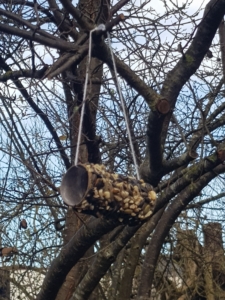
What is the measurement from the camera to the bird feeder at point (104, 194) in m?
2.08

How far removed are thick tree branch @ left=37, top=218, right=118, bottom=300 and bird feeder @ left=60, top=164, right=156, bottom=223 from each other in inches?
23.5

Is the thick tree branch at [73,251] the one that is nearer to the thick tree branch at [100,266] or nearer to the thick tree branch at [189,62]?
the thick tree branch at [100,266]

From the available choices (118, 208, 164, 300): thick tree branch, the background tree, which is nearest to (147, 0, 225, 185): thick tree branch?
the background tree

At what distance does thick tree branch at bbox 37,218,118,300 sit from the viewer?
121 inches

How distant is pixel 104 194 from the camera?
2119mm

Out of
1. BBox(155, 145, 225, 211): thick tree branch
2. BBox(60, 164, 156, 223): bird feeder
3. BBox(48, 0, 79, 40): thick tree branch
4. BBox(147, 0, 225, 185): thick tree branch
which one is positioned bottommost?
BBox(60, 164, 156, 223): bird feeder

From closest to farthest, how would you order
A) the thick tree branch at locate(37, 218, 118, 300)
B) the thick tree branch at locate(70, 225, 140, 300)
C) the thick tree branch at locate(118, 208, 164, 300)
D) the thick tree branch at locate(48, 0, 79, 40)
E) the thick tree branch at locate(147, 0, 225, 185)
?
the thick tree branch at locate(147, 0, 225, 185) → the thick tree branch at locate(37, 218, 118, 300) → the thick tree branch at locate(70, 225, 140, 300) → the thick tree branch at locate(48, 0, 79, 40) → the thick tree branch at locate(118, 208, 164, 300)

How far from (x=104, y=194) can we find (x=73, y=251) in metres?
1.31

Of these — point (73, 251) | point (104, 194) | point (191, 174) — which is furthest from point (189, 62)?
point (73, 251)

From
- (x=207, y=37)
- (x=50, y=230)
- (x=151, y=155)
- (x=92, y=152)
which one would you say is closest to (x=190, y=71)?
(x=207, y=37)

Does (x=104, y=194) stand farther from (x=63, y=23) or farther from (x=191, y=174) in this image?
(x=63, y=23)

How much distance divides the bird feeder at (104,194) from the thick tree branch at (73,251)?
60 cm

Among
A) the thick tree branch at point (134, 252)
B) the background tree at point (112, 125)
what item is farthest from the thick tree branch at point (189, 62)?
the thick tree branch at point (134, 252)

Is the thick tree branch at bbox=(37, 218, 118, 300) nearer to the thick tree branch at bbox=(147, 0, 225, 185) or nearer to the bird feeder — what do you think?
the thick tree branch at bbox=(147, 0, 225, 185)
